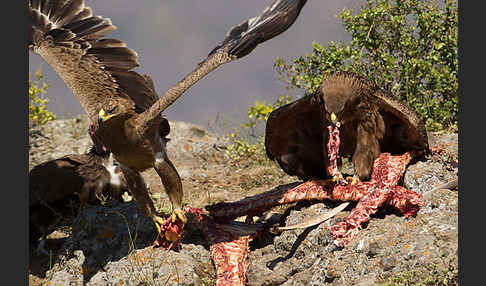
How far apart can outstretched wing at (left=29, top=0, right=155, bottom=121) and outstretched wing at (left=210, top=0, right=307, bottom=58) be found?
1366mm

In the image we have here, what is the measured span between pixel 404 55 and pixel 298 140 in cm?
426

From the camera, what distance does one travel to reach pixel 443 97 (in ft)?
29.8

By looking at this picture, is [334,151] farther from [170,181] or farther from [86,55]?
[86,55]

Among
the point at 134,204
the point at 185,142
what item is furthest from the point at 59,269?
the point at 185,142

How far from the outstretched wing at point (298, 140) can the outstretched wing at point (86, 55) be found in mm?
1643

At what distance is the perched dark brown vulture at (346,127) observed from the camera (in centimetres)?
513

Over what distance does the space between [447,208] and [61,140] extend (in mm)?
9956

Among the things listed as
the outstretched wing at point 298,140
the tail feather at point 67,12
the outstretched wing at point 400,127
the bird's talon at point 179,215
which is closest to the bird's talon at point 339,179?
the outstretched wing at point 298,140

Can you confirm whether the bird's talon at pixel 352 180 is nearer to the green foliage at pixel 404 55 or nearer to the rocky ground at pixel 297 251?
the rocky ground at pixel 297 251

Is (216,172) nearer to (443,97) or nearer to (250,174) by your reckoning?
(250,174)

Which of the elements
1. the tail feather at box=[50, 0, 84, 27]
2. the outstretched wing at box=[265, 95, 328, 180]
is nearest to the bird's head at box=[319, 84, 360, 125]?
the outstretched wing at box=[265, 95, 328, 180]

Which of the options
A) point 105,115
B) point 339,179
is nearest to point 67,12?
point 105,115

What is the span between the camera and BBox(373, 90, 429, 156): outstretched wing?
5227mm

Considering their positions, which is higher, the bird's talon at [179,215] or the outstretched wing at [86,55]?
the outstretched wing at [86,55]
